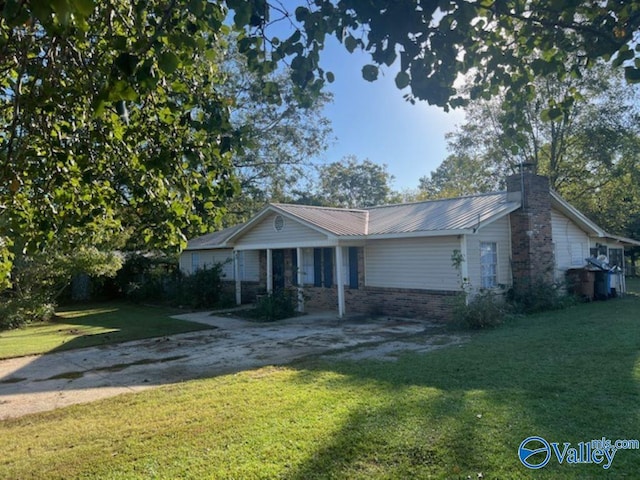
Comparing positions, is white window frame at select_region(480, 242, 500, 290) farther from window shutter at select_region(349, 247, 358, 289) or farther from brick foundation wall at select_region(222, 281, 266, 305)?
brick foundation wall at select_region(222, 281, 266, 305)

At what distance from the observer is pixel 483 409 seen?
4.94 meters

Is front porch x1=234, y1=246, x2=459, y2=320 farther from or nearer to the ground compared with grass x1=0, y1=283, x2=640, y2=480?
farther from the ground

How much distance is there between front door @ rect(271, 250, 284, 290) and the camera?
18.5 meters

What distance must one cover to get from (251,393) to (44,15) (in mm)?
5399

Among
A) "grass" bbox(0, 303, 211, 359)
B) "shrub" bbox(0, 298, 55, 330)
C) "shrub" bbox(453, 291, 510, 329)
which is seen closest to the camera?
"grass" bbox(0, 303, 211, 359)

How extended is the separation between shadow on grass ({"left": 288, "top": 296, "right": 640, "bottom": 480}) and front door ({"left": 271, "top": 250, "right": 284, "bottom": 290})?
10787 mm

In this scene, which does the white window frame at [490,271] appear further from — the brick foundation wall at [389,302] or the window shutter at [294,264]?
the window shutter at [294,264]

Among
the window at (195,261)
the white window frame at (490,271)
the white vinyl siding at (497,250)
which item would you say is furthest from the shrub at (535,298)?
the window at (195,261)

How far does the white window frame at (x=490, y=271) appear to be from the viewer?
13508 mm

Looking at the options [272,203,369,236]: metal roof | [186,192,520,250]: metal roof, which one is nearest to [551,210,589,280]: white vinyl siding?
[186,192,520,250]: metal roof

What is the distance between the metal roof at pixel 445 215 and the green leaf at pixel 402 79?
9426 mm

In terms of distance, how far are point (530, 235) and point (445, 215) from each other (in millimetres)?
2675

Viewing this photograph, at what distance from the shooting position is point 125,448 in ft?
14.6

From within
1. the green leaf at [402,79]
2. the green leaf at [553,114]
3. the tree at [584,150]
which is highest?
the tree at [584,150]
